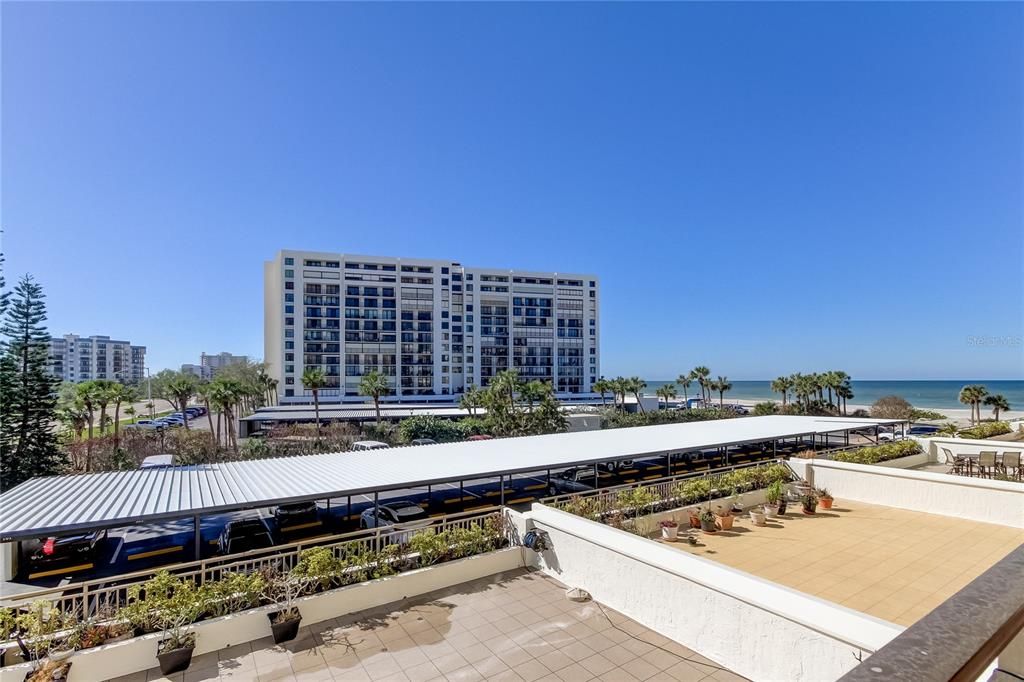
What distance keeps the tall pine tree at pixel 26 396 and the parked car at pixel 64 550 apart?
1337 cm

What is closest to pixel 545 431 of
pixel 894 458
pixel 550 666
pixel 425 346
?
pixel 894 458

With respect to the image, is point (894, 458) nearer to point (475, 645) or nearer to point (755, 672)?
point (755, 672)

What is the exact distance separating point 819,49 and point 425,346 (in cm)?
5977

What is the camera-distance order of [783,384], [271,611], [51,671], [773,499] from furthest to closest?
1. [783,384]
2. [773,499]
3. [271,611]
4. [51,671]

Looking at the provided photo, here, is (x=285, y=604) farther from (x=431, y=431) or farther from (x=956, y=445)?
(x=431, y=431)

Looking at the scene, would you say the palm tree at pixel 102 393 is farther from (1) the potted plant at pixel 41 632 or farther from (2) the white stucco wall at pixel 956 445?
(2) the white stucco wall at pixel 956 445

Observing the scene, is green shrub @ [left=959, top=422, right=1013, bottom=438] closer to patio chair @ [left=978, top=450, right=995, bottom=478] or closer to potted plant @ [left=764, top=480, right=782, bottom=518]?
patio chair @ [left=978, top=450, right=995, bottom=478]

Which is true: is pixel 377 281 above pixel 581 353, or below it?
above

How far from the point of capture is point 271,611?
756 centimetres

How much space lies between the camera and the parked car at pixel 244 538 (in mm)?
13562

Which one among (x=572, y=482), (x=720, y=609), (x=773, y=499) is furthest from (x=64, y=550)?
(x=773, y=499)

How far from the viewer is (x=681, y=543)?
11.2 meters

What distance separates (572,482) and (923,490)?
425 inches

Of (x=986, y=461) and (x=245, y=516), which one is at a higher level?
(x=986, y=461)
